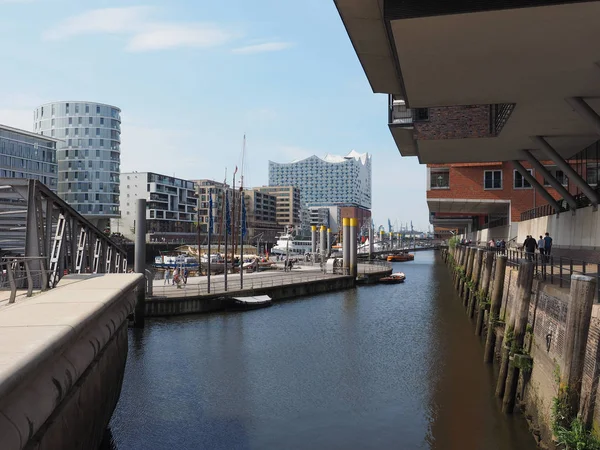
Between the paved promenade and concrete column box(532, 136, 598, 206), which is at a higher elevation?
concrete column box(532, 136, 598, 206)

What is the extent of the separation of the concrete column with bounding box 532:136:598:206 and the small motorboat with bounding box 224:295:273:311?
829 inches

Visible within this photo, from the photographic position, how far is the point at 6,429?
430cm

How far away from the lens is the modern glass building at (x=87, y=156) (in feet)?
383

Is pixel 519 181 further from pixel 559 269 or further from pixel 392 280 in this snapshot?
pixel 559 269

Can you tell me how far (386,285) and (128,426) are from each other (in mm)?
46314

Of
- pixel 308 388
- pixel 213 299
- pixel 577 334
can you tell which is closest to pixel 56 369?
pixel 577 334

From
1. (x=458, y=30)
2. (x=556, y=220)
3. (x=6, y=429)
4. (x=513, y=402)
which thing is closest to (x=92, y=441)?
(x=6, y=429)

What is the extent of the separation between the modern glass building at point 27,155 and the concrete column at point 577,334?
9576 cm

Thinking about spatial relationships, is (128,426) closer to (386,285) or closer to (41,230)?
(41,230)

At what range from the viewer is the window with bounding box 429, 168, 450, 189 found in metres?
58.9

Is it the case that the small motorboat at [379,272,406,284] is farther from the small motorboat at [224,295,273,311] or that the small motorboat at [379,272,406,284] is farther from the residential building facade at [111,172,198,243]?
the residential building facade at [111,172,198,243]

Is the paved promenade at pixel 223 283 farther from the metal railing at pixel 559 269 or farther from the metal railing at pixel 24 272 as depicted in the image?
the metal railing at pixel 559 269

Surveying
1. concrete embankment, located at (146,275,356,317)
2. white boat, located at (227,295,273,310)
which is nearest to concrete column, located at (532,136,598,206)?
white boat, located at (227,295,273,310)

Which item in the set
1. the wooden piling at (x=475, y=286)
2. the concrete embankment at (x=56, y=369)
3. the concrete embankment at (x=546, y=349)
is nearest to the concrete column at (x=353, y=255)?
the wooden piling at (x=475, y=286)
